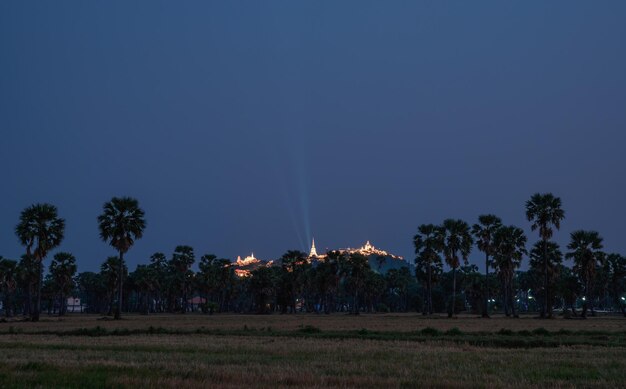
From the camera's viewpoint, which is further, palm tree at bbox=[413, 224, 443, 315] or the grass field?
palm tree at bbox=[413, 224, 443, 315]

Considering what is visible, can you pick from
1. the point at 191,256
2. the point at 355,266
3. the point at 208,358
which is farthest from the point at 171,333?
the point at 191,256

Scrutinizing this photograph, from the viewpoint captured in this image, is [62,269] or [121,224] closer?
[121,224]

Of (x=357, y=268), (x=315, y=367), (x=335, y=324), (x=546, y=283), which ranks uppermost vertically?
(x=357, y=268)

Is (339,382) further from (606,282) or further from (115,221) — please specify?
(606,282)

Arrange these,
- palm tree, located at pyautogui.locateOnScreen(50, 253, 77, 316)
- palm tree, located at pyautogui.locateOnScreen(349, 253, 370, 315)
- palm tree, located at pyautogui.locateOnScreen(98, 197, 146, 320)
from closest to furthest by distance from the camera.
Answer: palm tree, located at pyautogui.locateOnScreen(98, 197, 146, 320)
palm tree, located at pyautogui.locateOnScreen(50, 253, 77, 316)
palm tree, located at pyautogui.locateOnScreen(349, 253, 370, 315)

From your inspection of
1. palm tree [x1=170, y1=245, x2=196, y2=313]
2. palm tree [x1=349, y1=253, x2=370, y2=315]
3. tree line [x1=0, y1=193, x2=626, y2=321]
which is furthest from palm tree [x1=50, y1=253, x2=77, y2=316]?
palm tree [x1=349, y1=253, x2=370, y2=315]

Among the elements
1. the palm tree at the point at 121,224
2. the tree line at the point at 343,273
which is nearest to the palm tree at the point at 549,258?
the tree line at the point at 343,273

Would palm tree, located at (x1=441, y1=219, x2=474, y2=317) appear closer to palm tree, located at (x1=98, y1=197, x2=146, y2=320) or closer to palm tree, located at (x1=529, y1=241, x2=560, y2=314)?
palm tree, located at (x1=529, y1=241, x2=560, y2=314)

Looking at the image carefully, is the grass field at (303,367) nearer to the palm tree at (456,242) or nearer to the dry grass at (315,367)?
the dry grass at (315,367)

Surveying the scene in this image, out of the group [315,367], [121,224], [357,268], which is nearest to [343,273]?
[357,268]

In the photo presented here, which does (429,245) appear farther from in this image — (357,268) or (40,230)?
(40,230)

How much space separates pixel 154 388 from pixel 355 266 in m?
113

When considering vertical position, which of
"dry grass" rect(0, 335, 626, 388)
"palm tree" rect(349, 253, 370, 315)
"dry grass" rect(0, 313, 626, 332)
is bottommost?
"dry grass" rect(0, 313, 626, 332)

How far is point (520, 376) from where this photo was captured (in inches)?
654
